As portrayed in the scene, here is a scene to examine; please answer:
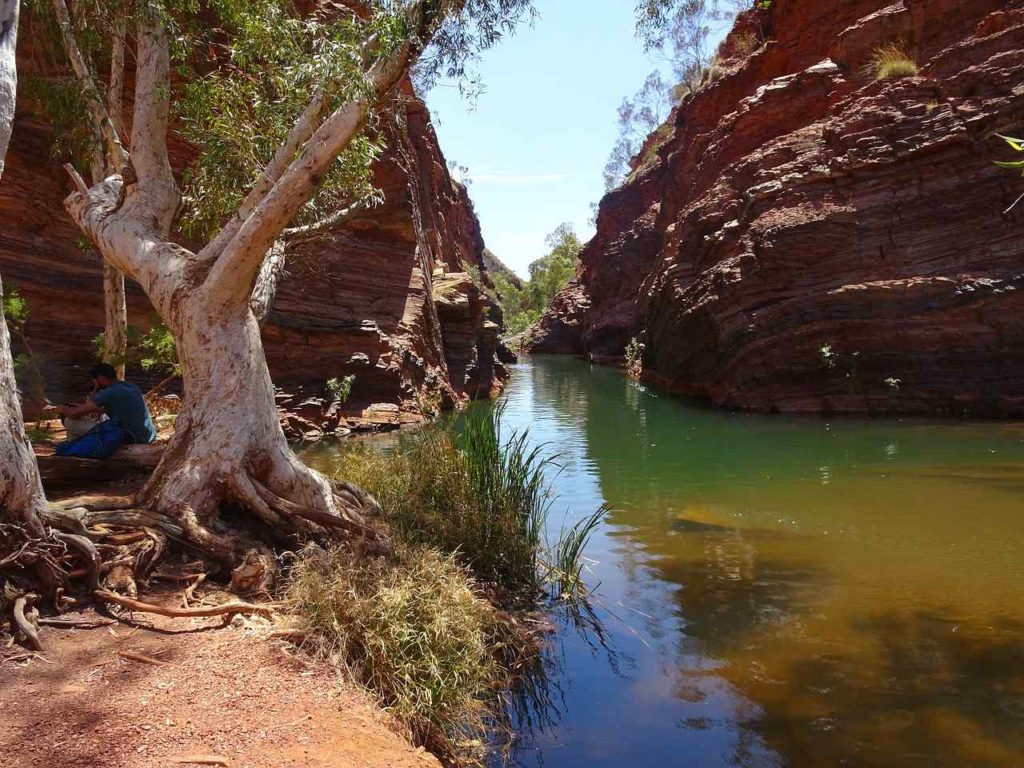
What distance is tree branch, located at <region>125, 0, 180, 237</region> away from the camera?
24.3 feet

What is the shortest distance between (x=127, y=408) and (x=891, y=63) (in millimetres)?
21958

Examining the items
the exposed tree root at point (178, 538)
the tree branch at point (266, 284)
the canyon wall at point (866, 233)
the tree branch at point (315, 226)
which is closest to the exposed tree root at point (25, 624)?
the exposed tree root at point (178, 538)

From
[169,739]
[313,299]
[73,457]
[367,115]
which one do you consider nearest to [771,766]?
[169,739]

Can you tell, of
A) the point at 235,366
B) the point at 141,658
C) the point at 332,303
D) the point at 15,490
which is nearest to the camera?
the point at 141,658

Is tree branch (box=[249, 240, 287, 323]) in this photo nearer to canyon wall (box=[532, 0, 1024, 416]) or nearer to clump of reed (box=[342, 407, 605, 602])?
clump of reed (box=[342, 407, 605, 602])

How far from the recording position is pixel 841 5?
1023 inches

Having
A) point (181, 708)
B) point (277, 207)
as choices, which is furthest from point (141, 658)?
point (277, 207)

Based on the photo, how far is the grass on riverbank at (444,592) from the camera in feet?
13.9

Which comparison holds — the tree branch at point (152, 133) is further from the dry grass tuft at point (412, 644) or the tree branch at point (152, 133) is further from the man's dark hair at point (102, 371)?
the dry grass tuft at point (412, 644)

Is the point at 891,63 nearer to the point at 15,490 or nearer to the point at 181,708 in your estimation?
the point at 15,490

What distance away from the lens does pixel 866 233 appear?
20016 mm

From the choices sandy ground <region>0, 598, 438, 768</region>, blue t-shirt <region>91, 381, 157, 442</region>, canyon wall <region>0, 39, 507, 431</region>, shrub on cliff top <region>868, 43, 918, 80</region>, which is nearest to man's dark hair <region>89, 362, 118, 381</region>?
blue t-shirt <region>91, 381, 157, 442</region>

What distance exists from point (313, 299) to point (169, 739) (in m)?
17.0

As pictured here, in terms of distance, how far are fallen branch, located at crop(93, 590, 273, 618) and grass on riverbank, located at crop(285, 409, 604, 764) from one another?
225mm
